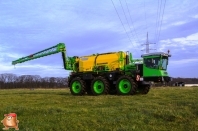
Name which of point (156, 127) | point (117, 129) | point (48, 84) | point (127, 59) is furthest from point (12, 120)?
point (48, 84)

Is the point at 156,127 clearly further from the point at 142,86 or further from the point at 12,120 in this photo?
the point at 142,86

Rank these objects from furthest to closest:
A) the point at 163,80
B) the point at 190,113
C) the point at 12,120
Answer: the point at 163,80 → the point at 190,113 → the point at 12,120

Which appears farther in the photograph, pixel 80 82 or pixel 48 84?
pixel 48 84

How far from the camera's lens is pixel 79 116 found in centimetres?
966

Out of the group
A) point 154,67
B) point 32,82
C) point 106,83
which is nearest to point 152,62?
point 154,67

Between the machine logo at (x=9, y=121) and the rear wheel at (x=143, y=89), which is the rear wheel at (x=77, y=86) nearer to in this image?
the rear wheel at (x=143, y=89)

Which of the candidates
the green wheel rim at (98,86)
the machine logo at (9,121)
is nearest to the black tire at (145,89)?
the green wheel rim at (98,86)

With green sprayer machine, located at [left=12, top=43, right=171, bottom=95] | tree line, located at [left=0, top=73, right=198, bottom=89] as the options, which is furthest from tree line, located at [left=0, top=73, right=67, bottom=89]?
green sprayer machine, located at [left=12, top=43, right=171, bottom=95]

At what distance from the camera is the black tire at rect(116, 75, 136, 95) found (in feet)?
63.5

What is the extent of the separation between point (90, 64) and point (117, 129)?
14966 mm

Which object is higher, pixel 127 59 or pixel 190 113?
pixel 127 59

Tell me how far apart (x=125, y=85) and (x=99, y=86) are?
2212 mm

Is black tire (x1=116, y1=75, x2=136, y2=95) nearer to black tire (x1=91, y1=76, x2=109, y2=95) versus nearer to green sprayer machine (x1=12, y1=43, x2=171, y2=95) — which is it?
green sprayer machine (x1=12, y1=43, x2=171, y2=95)

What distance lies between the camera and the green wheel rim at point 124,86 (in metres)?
19.7
